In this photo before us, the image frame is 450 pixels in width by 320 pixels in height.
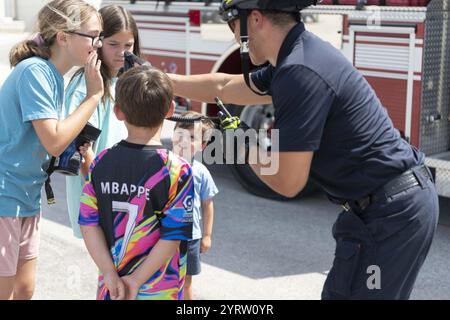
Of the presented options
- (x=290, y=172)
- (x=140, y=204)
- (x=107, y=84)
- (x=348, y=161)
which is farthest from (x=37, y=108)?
(x=348, y=161)

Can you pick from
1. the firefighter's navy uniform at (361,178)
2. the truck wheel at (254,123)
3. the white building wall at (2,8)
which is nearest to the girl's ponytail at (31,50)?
the firefighter's navy uniform at (361,178)

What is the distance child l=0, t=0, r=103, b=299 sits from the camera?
3.04 m

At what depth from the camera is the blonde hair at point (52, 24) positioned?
315 centimetres

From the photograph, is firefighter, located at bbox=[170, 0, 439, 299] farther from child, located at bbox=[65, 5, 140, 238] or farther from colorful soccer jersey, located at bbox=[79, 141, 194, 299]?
child, located at bbox=[65, 5, 140, 238]

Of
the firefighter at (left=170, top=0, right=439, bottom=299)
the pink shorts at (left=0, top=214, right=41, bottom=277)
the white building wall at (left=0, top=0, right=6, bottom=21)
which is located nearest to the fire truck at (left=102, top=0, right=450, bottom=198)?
the firefighter at (left=170, top=0, right=439, bottom=299)

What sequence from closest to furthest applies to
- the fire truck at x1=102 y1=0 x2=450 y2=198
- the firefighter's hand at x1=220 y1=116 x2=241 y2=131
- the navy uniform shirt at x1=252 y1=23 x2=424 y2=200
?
the navy uniform shirt at x1=252 y1=23 x2=424 y2=200 → the firefighter's hand at x1=220 y1=116 x2=241 y2=131 → the fire truck at x1=102 y1=0 x2=450 y2=198

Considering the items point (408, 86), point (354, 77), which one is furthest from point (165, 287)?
point (408, 86)

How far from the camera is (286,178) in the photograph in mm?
2650

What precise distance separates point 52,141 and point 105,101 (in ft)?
1.66

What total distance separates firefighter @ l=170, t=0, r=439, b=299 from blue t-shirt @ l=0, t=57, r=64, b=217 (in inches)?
30.9

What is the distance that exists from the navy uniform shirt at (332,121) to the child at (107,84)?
983 millimetres

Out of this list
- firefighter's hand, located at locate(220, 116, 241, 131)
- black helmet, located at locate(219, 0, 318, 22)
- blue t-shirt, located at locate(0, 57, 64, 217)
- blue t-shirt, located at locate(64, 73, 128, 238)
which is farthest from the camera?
blue t-shirt, located at locate(64, 73, 128, 238)

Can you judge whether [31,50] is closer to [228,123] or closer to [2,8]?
[228,123]
